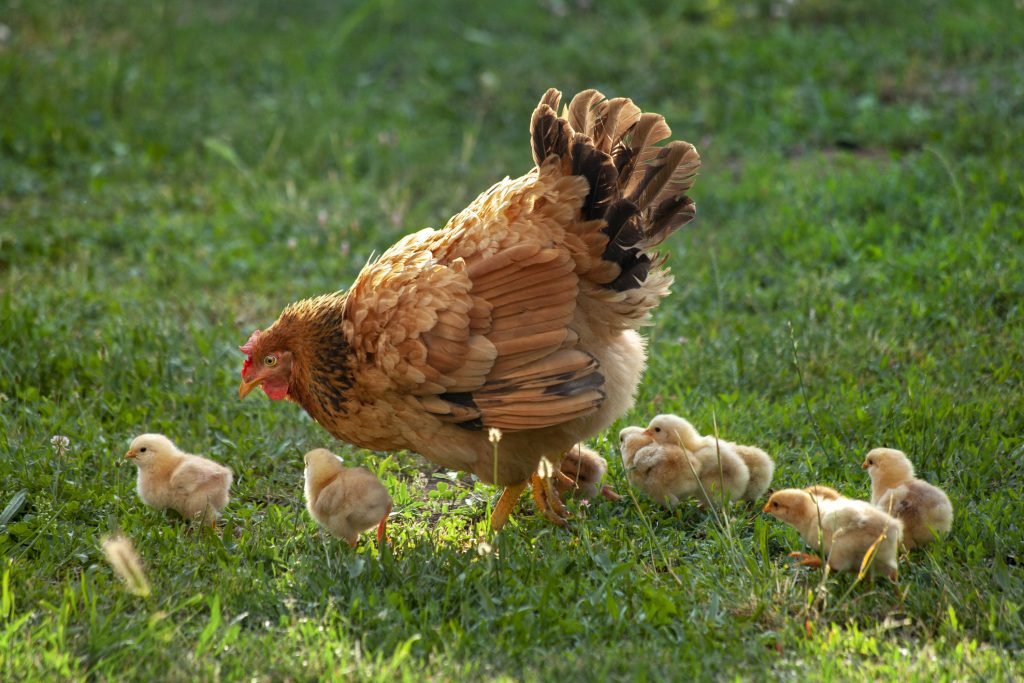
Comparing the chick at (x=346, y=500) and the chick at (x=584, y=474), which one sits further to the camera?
the chick at (x=584, y=474)

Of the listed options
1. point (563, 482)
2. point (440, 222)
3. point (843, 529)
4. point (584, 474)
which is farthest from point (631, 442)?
point (440, 222)

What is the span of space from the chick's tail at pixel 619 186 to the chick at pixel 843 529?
1061 mm

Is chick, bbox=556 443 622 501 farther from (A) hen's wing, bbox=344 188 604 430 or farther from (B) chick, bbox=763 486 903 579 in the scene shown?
(B) chick, bbox=763 486 903 579

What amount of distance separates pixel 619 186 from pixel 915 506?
5.81ft

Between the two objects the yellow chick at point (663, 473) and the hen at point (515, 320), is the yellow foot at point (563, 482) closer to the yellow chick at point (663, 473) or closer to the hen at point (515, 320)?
the hen at point (515, 320)

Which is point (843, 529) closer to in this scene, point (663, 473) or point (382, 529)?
point (663, 473)

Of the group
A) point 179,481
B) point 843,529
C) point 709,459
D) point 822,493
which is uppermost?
point 843,529

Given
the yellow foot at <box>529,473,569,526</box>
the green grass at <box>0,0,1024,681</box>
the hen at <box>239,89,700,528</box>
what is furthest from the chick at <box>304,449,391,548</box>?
the yellow foot at <box>529,473,569,526</box>

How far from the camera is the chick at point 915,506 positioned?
4371 mm

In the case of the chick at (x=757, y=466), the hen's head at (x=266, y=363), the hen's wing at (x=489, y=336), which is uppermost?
the hen's wing at (x=489, y=336)

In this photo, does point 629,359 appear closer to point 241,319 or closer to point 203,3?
point 241,319

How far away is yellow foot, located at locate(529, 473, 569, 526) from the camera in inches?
193

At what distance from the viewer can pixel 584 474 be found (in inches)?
200

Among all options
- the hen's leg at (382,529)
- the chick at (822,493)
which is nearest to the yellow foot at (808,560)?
the chick at (822,493)
